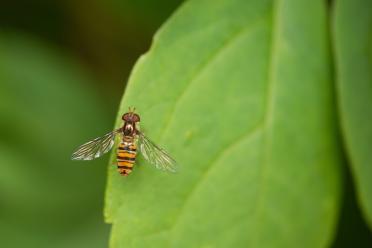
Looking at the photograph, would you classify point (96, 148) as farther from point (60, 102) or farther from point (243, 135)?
point (60, 102)

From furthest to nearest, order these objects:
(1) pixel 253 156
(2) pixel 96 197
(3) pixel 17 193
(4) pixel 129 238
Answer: (2) pixel 96 197
(3) pixel 17 193
(1) pixel 253 156
(4) pixel 129 238

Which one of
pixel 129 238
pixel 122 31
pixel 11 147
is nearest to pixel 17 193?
pixel 11 147

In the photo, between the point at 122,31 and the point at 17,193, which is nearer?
the point at 17,193

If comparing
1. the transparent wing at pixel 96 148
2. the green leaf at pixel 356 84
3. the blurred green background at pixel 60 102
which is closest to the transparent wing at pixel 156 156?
the transparent wing at pixel 96 148

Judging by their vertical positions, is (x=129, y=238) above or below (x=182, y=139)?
below

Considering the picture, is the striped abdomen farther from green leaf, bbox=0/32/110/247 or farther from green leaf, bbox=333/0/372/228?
green leaf, bbox=0/32/110/247

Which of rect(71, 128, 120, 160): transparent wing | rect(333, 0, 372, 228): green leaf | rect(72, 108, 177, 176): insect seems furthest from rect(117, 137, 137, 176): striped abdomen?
rect(333, 0, 372, 228): green leaf

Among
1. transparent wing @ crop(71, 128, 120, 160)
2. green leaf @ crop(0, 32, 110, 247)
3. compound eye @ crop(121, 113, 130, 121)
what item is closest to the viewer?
compound eye @ crop(121, 113, 130, 121)

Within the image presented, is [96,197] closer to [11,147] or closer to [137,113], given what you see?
[11,147]
